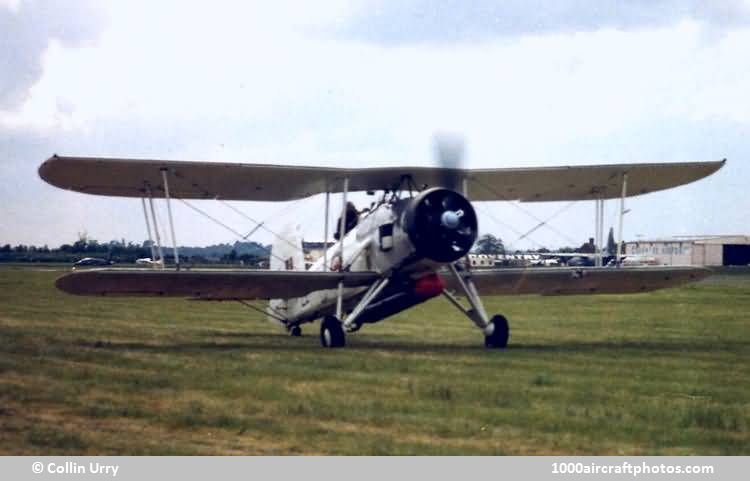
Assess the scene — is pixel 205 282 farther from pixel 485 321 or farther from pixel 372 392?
pixel 372 392

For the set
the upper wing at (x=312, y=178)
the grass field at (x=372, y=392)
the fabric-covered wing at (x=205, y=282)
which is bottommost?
the grass field at (x=372, y=392)

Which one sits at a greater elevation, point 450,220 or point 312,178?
point 312,178

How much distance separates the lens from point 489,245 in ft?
54.5

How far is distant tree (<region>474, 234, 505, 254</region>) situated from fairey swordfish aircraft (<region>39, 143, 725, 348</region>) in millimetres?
378

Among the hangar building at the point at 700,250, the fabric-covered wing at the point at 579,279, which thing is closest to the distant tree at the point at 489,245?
the fabric-covered wing at the point at 579,279

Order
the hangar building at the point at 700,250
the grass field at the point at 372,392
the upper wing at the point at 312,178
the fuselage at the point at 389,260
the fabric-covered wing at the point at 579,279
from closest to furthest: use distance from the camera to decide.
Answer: the grass field at the point at 372,392 → the fuselage at the point at 389,260 → the upper wing at the point at 312,178 → the fabric-covered wing at the point at 579,279 → the hangar building at the point at 700,250

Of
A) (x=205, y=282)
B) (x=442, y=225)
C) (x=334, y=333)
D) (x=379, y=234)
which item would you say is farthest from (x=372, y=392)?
(x=205, y=282)

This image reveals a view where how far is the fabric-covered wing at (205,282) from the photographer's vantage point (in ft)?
48.7

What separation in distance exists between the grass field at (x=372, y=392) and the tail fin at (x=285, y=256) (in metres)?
0.82

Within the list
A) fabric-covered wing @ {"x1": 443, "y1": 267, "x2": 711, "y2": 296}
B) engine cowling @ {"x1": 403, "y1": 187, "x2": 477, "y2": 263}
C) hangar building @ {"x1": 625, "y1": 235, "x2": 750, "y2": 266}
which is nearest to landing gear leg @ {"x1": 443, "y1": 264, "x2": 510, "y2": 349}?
fabric-covered wing @ {"x1": 443, "y1": 267, "x2": 711, "y2": 296}

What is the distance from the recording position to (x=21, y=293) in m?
33.6

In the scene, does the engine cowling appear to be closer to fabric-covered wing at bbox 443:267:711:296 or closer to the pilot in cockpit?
fabric-covered wing at bbox 443:267:711:296

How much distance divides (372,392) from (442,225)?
188 inches

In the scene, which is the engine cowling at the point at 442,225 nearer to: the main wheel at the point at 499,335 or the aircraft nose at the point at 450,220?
the aircraft nose at the point at 450,220
